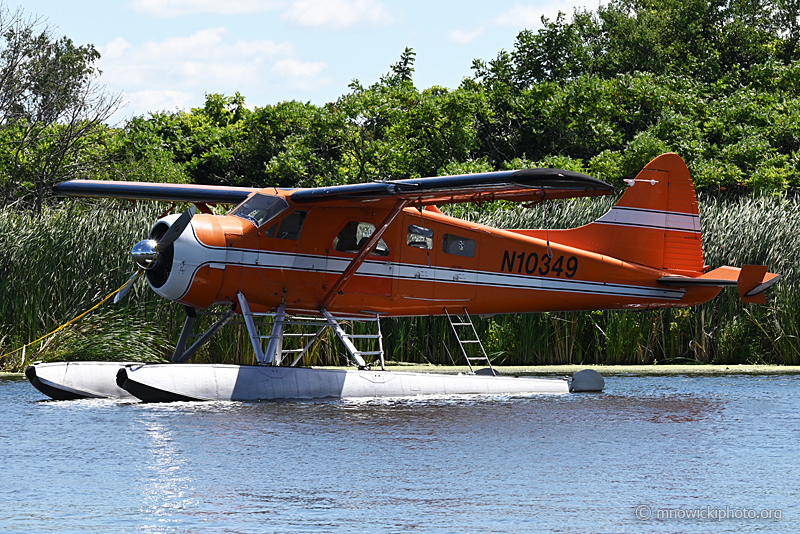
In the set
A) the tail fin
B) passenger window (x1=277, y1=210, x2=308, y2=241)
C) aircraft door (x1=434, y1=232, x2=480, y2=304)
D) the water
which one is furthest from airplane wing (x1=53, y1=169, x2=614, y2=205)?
the water

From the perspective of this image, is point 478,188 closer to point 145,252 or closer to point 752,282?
point 145,252

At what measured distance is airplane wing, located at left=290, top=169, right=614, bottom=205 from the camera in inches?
406

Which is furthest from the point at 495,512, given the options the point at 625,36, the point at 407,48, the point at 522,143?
the point at 625,36

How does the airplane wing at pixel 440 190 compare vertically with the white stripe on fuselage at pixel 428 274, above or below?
above

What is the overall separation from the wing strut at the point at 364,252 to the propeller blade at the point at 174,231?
205 centimetres

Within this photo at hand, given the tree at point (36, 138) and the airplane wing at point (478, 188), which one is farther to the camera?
the tree at point (36, 138)

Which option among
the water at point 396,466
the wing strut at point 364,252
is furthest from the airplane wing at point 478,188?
the water at point 396,466

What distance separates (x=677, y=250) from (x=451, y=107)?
14.5 m

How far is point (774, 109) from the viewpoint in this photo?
95.0ft

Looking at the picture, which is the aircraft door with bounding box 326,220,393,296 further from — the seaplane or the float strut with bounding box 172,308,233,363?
the float strut with bounding box 172,308,233,363

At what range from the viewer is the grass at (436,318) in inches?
569

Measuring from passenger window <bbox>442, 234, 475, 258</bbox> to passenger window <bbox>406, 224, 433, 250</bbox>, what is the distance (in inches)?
8.2

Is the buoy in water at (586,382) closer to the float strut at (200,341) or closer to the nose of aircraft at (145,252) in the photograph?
the float strut at (200,341)

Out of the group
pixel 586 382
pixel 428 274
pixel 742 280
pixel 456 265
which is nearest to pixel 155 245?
pixel 428 274
